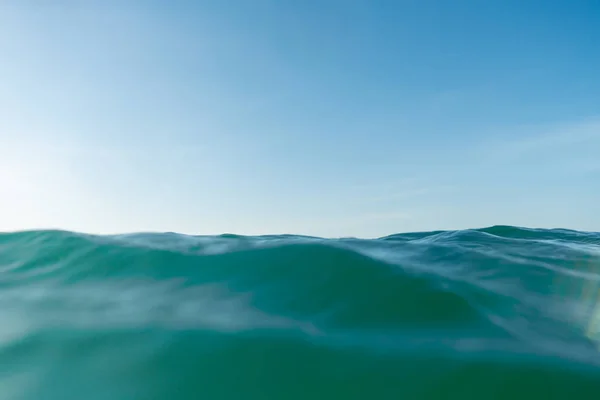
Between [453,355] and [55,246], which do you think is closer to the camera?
[453,355]

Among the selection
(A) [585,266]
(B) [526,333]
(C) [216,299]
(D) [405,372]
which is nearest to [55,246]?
(C) [216,299]

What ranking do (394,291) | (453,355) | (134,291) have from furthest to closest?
(134,291)
(394,291)
(453,355)

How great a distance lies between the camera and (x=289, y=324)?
3.29 meters

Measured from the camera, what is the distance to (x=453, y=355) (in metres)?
2.78

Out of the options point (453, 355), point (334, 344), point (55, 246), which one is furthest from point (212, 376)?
point (55, 246)

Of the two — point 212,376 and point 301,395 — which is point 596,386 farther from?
point 212,376

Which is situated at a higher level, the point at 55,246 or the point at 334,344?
the point at 55,246

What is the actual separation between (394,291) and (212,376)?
6.65ft

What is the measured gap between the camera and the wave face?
252 centimetres

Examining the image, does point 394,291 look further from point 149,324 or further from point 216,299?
point 149,324

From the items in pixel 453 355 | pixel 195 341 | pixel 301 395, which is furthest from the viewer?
pixel 195 341

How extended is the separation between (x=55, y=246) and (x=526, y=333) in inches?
236

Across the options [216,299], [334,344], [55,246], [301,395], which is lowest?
[301,395]

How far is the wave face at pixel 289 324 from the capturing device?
252 cm
